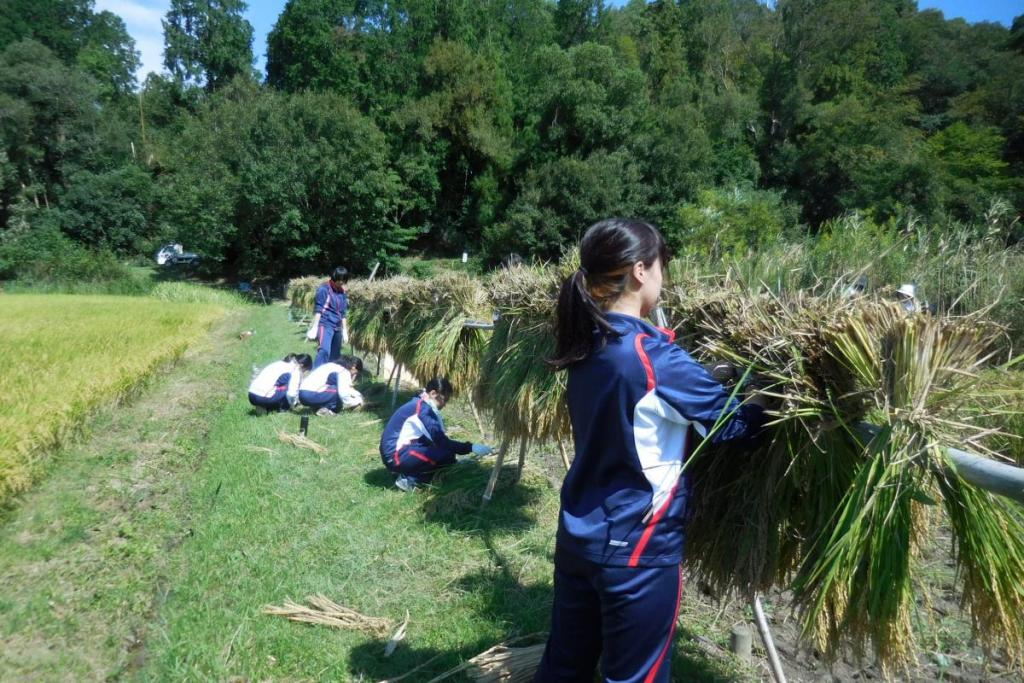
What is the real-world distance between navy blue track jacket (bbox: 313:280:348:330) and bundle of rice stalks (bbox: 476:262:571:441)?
5.69m

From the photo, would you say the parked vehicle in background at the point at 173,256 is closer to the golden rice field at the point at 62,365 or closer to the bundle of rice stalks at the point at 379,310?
the golden rice field at the point at 62,365

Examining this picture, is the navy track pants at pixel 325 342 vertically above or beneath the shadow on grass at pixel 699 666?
above

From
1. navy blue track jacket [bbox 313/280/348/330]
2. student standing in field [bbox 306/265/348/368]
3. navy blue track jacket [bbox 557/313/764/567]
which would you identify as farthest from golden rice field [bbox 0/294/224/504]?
navy blue track jacket [bbox 557/313/764/567]

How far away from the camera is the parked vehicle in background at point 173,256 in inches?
1730

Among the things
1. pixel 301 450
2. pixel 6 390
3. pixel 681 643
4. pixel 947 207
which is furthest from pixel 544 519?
pixel 947 207

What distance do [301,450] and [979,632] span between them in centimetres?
656

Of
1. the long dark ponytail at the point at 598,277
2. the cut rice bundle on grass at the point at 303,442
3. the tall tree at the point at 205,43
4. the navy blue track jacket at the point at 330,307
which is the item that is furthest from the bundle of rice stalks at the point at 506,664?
the tall tree at the point at 205,43

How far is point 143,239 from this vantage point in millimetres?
45500

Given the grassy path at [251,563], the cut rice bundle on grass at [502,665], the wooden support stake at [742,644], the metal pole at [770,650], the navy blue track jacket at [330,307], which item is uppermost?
the navy blue track jacket at [330,307]

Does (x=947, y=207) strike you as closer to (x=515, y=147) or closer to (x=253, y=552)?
(x=515, y=147)

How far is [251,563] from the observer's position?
469 cm

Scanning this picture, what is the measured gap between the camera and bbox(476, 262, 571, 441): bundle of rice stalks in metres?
4.75

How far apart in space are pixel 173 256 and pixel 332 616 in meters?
48.4

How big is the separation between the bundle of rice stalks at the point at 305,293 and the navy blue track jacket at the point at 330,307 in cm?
1143
